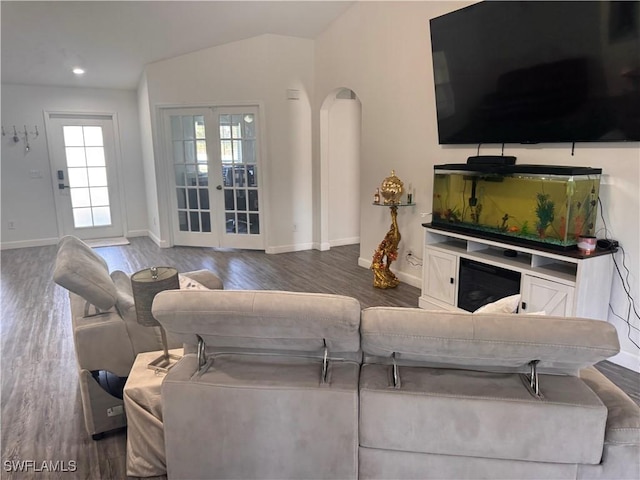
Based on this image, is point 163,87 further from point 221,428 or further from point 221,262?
point 221,428

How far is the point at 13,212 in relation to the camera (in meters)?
6.33

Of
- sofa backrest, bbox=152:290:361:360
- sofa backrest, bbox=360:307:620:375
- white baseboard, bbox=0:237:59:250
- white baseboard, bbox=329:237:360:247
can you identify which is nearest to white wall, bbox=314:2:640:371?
white baseboard, bbox=329:237:360:247

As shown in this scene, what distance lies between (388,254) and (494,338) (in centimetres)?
314

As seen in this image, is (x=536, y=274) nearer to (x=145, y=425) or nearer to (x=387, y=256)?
(x=387, y=256)

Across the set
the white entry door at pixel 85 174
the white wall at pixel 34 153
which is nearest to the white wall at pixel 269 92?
the white wall at pixel 34 153

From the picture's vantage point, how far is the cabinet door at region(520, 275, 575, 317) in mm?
2711

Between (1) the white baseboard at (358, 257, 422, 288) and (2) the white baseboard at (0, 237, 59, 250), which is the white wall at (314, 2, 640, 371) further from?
(2) the white baseboard at (0, 237, 59, 250)

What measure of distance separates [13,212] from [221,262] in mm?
3515

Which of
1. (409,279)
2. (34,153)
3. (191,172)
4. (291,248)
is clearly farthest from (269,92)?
(34,153)

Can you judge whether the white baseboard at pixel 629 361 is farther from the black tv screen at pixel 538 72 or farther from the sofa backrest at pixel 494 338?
the sofa backrest at pixel 494 338

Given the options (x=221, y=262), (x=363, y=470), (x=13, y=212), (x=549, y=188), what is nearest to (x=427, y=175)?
(x=549, y=188)

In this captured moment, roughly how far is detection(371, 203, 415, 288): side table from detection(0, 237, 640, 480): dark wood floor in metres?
0.12

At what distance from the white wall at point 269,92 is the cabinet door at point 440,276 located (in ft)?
9.14

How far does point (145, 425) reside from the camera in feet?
5.69
